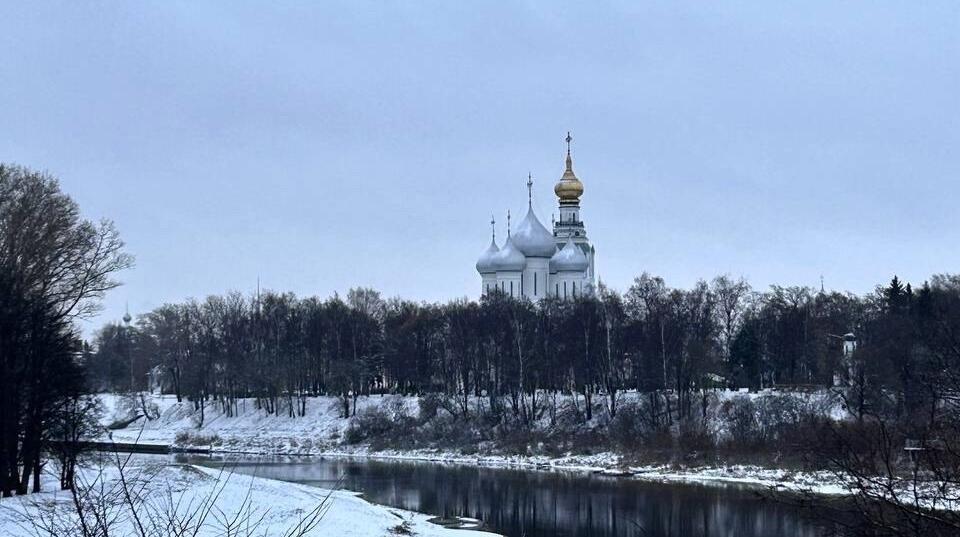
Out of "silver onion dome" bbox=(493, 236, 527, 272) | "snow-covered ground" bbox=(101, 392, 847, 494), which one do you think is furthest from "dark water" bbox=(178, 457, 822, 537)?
"silver onion dome" bbox=(493, 236, 527, 272)

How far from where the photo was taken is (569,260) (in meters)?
90.0

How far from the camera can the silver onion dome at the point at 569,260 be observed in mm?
89875

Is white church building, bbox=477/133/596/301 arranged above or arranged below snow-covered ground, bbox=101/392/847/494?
above

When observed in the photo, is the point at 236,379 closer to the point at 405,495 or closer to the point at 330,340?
the point at 330,340

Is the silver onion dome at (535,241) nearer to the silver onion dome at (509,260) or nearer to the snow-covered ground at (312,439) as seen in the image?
the silver onion dome at (509,260)

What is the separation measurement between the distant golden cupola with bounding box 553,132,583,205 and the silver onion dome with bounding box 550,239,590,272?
473 centimetres

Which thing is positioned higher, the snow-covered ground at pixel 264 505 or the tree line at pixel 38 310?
the tree line at pixel 38 310

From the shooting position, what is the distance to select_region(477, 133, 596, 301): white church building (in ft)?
295

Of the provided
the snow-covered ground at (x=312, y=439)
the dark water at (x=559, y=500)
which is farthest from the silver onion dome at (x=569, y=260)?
the dark water at (x=559, y=500)

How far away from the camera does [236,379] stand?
7644cm

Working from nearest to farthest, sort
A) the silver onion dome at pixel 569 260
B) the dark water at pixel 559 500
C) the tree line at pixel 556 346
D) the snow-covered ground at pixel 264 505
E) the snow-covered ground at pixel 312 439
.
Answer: the snow-covered ground at pixel 264 505 < the dark water at pixel 559 500 < the snow-covered ground at pixel 312 439 < the tree line at pixel 556 346 < the silver onion dome at pixel 569 260

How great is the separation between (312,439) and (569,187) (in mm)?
34677

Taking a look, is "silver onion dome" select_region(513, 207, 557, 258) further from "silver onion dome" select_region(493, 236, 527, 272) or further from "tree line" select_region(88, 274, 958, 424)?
"tree line" select_region(88, 274, 958, 424)

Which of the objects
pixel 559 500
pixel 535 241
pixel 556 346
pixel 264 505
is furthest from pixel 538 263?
pixel 264 505
